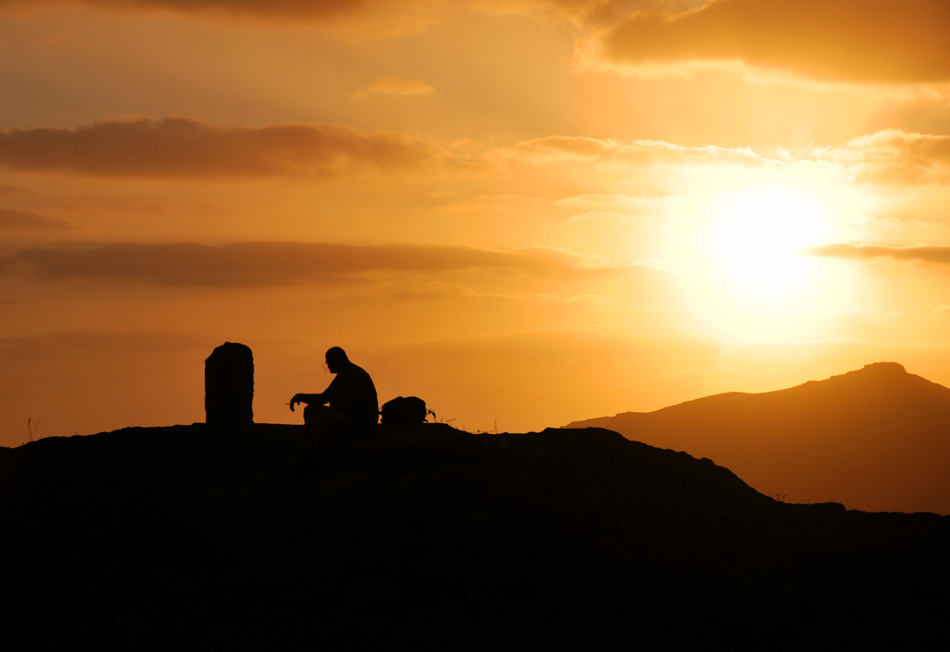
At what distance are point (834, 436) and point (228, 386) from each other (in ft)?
381

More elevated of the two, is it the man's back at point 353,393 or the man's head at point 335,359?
the man's head at point 335,359

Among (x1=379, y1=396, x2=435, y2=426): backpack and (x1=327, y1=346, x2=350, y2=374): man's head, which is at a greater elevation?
(x1=327, y1=346, x2=350, y2=374): man's head

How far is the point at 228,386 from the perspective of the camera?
21156 millimetres

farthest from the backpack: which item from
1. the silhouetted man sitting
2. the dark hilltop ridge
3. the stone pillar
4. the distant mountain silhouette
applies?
the distant mountain silhouette

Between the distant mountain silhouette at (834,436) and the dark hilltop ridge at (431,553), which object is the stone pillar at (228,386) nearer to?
the dark hilltop ridge at (431,553)

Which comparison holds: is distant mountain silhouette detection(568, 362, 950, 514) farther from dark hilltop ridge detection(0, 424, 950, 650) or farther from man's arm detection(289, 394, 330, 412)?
man's arm detection(289, 394, 330, 412)

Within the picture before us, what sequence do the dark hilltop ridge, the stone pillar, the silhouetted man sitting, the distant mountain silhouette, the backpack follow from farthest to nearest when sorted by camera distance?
the distant mountain silhouette → the stone pillar → the backpack → the silhouetted man sitting → the dark hilltop ridge

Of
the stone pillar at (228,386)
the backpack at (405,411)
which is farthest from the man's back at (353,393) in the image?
the stone pillar at (228,386)

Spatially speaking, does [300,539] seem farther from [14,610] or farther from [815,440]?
[815,440]

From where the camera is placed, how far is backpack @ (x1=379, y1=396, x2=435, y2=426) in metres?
19.6

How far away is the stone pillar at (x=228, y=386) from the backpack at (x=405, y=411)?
3535 mm

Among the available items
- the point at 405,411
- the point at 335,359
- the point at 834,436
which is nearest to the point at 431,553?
the point at 335,359

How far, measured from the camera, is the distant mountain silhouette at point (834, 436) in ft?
372

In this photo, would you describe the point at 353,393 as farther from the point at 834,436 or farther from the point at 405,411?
the point at 834,436
